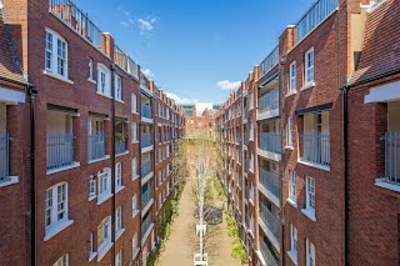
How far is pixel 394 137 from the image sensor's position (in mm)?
6965

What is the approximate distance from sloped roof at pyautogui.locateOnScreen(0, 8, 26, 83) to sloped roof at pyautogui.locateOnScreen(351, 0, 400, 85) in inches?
353

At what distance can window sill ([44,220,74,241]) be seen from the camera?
360 inches

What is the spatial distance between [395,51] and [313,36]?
446 cm

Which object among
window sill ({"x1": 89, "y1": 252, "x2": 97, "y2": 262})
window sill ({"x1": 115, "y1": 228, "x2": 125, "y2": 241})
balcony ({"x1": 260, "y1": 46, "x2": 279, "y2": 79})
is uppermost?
balcony ({"x1": 260, "y1": 46, "x2": 279, "y2": 79})

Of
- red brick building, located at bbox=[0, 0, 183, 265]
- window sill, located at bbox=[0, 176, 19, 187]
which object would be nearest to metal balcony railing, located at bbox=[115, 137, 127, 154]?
red brick building, located at bbox=[0, 0, 183, 265]

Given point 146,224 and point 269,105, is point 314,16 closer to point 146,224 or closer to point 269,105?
point 269,105

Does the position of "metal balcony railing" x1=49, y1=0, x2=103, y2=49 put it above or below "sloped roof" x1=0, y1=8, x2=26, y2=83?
above

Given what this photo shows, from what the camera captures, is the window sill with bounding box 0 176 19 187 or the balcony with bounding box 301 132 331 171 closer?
the window sill with bounding box 0 176 19 187

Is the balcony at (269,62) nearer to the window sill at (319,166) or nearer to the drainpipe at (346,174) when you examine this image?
the window sill at (319,166)

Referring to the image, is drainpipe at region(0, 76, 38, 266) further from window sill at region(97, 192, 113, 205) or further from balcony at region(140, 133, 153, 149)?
balcony at region(140, 133, 153, 149)

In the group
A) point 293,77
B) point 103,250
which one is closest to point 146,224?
point 103,250

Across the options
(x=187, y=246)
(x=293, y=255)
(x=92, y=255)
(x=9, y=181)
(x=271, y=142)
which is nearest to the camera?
(x=9, y=181)

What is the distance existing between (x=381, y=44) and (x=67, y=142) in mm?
10367

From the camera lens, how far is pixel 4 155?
24.4ft
